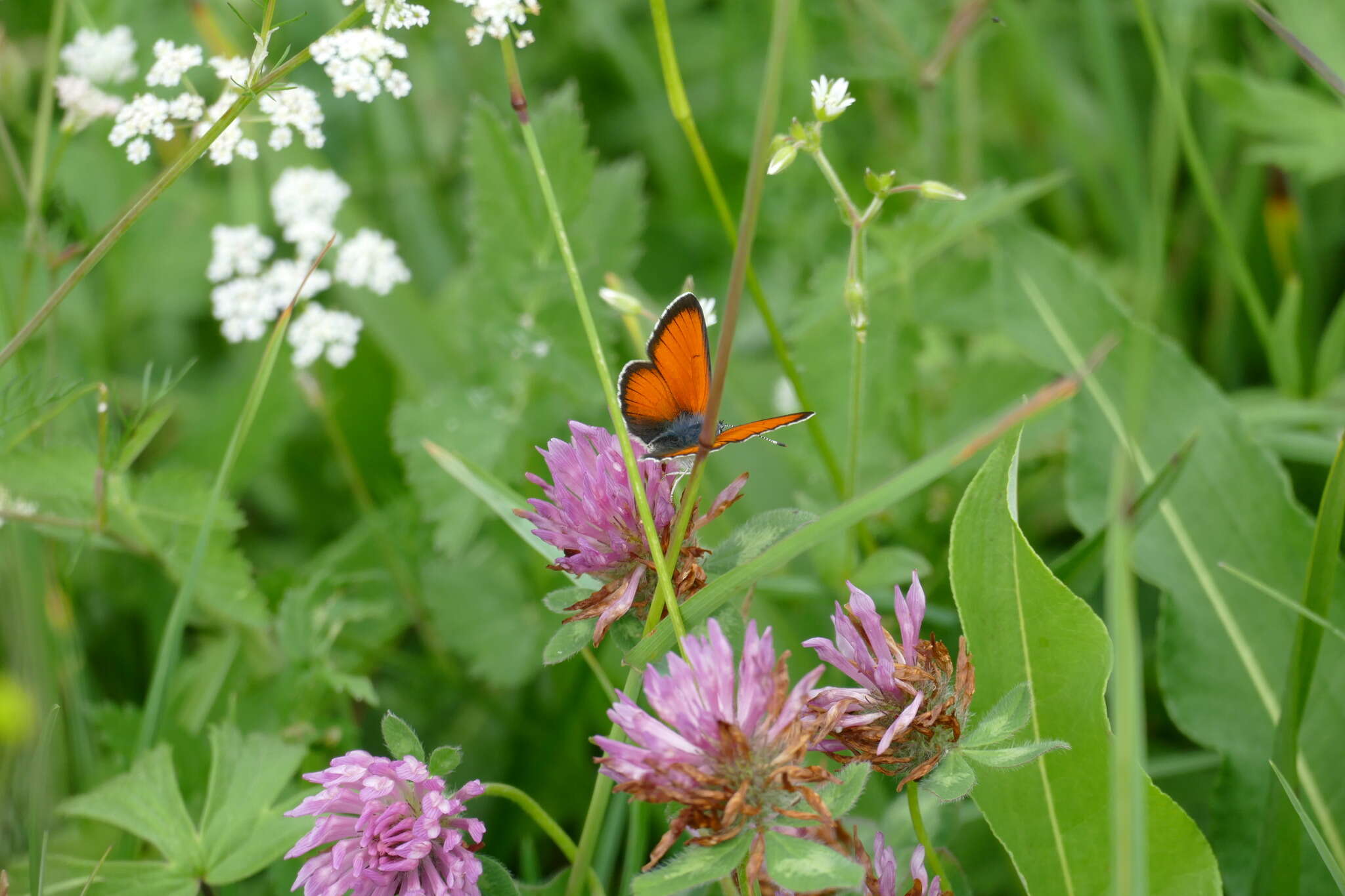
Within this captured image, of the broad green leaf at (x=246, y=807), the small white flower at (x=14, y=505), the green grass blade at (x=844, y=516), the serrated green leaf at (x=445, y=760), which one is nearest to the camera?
the green grass blade at (x=844, y=516)

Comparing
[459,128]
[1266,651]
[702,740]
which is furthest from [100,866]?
[459,128]

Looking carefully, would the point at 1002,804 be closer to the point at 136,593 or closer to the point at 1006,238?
the point at 1006,238

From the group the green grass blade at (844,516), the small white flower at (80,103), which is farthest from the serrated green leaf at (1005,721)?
the small white flower at (80,103)

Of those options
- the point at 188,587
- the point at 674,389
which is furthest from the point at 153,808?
the point at 674,389

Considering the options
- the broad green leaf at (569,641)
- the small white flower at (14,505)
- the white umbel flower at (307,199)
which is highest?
the white umbel flower at (307,199)

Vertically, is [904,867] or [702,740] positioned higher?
[702,740]

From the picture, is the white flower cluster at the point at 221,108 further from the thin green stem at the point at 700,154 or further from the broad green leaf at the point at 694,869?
the broad green leaf at the point at 694,869

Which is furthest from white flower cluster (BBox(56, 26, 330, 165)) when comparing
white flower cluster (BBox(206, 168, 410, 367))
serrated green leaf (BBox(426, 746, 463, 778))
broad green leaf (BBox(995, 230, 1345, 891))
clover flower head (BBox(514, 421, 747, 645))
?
broad green leaf (BBox(995, 230, 1345, 891))

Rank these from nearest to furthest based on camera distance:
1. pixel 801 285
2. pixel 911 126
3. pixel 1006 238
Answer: pixel 1006 238 < pixel 801 285 < pixel 911 126

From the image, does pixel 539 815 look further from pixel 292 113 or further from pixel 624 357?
pixel 624 357
